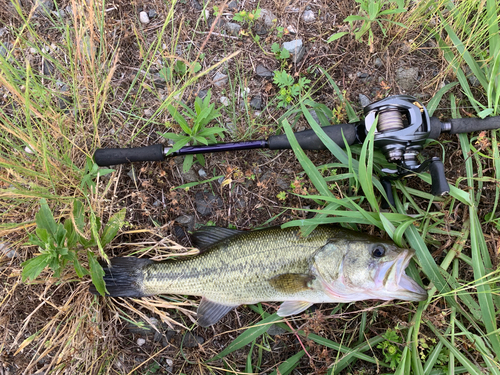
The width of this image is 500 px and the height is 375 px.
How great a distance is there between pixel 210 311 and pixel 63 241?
58.5 inches

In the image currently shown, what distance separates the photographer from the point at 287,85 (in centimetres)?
344

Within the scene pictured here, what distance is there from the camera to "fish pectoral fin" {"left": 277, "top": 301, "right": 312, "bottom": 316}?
3115mm

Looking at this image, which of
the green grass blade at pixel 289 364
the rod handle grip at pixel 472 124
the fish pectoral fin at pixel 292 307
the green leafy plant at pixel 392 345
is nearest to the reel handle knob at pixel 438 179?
the rod handle grip at pixel 472 124

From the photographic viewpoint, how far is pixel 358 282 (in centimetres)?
281

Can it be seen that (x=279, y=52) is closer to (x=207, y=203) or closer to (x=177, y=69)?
(x=177, y=69)

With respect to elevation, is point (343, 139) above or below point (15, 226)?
above

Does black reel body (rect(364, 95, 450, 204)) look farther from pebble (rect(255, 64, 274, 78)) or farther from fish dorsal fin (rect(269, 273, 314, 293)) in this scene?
fish dorsal fin (rect(269, 273, 314, 293))

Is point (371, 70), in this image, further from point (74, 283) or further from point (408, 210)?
point (74, 283)

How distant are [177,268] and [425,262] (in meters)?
2.31

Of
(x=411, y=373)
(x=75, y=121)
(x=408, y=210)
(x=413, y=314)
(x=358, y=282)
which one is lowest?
(x=411, y=373)

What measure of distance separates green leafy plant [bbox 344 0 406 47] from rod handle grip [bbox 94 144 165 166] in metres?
2.09

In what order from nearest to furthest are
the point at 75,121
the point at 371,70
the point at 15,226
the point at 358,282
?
1. the point at 358,282
2. the point at 15,226
3. the point at 75,121
4. the point at 371,70

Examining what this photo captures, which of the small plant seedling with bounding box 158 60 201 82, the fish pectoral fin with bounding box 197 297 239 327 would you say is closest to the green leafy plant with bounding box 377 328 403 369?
the fish pectoral fin with bounding box 197 297 239 327

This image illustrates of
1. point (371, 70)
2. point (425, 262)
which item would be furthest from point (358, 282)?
point (371, 70)
